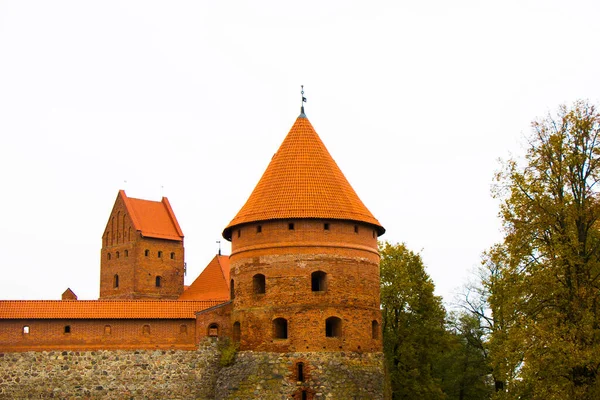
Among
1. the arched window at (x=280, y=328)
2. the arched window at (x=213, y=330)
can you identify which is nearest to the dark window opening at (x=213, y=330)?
the arched window at (x=213, y=330)

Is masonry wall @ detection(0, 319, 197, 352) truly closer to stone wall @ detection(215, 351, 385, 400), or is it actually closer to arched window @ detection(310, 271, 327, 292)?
stone wall @ detection(215, 351, 385, 400)

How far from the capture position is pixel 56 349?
24.0 meters

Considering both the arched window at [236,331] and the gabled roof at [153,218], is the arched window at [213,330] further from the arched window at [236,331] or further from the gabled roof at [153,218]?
the gabled roof at [153,218]

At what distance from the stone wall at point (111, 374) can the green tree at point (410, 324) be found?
730 centimetres

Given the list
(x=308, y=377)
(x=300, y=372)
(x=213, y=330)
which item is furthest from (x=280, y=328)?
(x=213, y=330)

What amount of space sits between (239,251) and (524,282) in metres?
9.12

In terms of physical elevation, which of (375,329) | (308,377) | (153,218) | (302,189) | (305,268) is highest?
(153,218)

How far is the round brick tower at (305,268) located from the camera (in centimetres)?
2305

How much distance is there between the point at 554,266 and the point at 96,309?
1332 cm

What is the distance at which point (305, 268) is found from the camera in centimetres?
2333

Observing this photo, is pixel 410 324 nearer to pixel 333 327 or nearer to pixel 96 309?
pixel 333 327

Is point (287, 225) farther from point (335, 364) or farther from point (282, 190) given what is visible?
point (335, 364)

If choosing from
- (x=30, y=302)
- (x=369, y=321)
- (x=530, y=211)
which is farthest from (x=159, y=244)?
(x=530, y=211)

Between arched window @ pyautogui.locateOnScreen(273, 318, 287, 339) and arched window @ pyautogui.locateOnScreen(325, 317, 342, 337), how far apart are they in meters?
1.18
